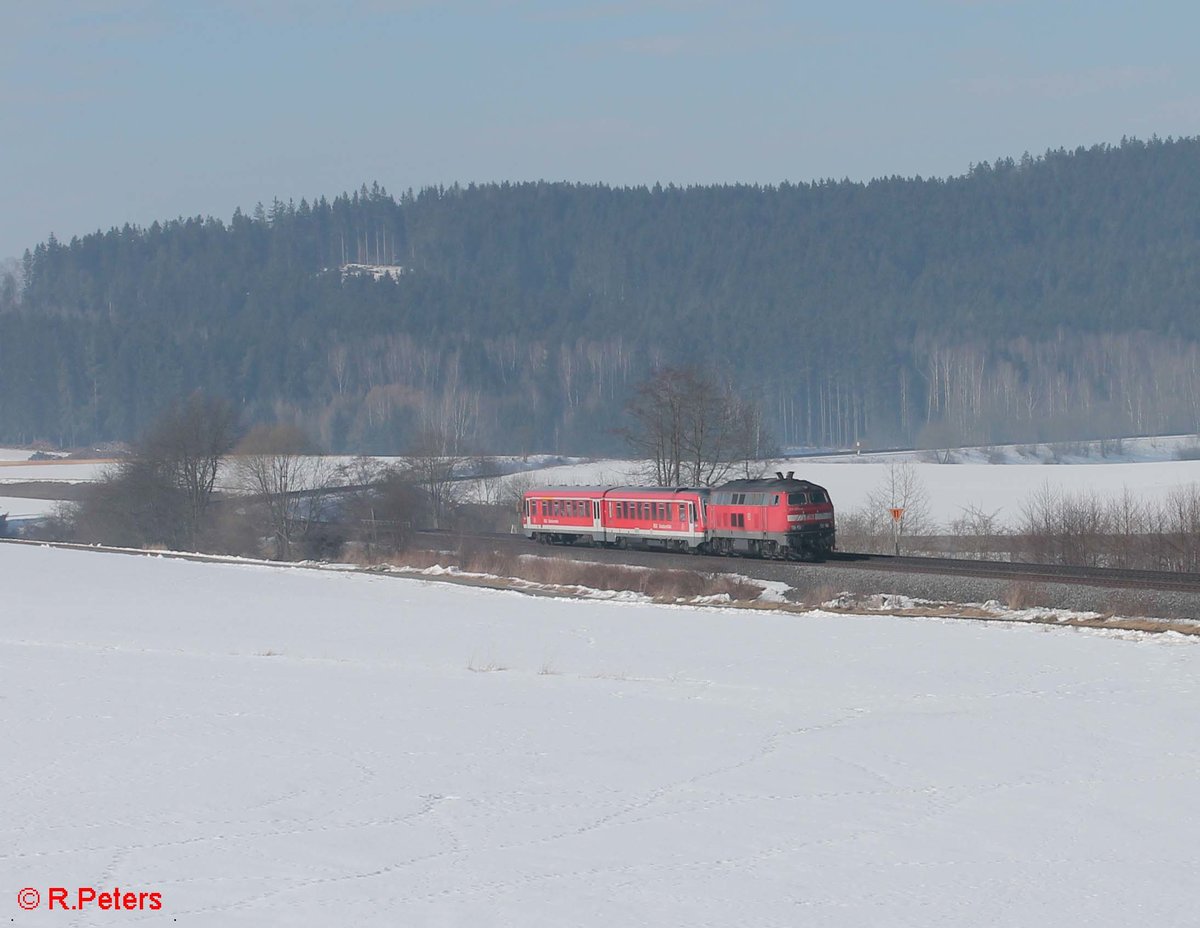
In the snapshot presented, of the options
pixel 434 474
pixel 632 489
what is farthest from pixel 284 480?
pixel 632 489

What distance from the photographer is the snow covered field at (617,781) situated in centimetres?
979

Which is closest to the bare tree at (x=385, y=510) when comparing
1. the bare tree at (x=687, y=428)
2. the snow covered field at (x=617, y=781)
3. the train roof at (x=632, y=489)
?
the train roof at (x=632, y=489)

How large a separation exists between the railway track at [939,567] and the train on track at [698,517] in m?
0.83

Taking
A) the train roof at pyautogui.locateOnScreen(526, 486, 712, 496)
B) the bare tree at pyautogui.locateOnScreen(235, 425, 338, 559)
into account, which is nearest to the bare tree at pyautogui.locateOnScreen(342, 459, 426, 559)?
the bare tree at pyautogui.locateOnScreen(235, 425, 338, 559)

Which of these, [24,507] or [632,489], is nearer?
[632,489]

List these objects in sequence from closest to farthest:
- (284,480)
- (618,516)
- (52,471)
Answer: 1. (618,516)
2. (284,480)
3. (52,471)

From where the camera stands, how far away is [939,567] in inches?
1300

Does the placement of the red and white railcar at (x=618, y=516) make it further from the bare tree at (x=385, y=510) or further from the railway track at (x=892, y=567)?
the bare tree at (x=385, y=510)

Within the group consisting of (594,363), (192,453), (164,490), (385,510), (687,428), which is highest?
(594,363)

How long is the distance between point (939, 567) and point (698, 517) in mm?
10714

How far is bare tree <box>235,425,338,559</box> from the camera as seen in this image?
62.9 meters

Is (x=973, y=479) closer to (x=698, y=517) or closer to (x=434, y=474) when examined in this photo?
(x=434, y=474)

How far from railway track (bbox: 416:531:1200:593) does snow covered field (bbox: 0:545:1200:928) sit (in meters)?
3.96

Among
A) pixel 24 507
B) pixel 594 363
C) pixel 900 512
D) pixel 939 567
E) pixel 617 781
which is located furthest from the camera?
pixel 594 363
